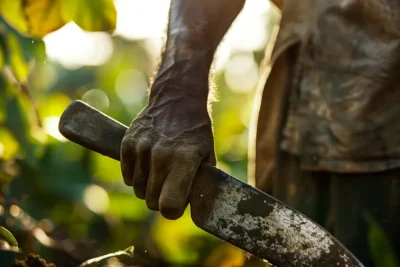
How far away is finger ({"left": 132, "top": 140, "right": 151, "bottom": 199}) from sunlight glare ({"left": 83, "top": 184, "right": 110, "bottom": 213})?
201 centimetres

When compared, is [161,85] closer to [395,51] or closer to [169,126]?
[169,126]

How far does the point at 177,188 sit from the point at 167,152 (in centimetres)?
8

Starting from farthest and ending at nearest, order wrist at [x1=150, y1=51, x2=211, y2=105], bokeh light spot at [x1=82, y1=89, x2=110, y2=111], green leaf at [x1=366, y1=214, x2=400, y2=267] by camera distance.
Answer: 1. bokeh light spot at [x1=82, y1=89, x2=110, y2=111]
2. green leaf at [x1=366, y1=214, x2=400, y2=267]
3. wrist at [x1=150, y1=51, x2=211, y2=105]

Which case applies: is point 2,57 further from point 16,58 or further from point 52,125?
point 52,125

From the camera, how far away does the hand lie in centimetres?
130

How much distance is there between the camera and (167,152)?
1328mm

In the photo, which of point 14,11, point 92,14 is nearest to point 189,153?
point 92,14

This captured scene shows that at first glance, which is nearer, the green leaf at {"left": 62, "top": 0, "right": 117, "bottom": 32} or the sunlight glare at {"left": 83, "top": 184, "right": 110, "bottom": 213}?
the green leaf at {"left": 62, "top": 0, "right": 117, "bottom": 32}

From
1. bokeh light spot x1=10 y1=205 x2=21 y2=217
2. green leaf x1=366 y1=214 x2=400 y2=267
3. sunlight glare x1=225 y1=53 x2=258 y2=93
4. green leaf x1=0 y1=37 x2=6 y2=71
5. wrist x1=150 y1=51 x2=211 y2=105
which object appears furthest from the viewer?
sunlight glare x1=225 y1=53 x2=258 y2=93

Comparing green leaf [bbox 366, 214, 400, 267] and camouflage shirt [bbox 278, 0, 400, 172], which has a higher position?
camouflage shirt [bbox 278, 0, 400, 172]

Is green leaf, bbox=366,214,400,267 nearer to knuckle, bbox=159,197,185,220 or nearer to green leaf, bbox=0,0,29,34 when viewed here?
knuckle, bbox=159,197,185,220

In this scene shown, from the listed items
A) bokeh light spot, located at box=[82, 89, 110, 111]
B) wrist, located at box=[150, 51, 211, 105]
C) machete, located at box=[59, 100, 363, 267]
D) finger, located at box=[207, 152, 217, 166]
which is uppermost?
wrist, located at box=[150, 51, 211, 105]

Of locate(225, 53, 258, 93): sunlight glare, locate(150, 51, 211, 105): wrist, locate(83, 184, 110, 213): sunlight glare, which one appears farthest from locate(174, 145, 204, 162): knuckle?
locate(225, 53, 258, 93): sunlight glare

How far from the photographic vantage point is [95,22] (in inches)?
75.9
